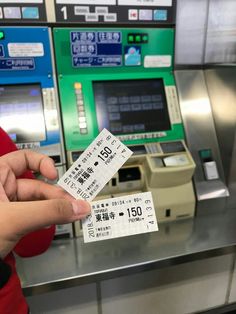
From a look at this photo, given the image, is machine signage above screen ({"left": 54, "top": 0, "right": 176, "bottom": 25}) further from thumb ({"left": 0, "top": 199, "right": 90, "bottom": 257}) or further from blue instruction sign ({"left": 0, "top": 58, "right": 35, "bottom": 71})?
thumb ({"left": 0, "top": 199, "right": 90, "bottom": 257})

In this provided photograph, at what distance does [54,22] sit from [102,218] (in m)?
1.00

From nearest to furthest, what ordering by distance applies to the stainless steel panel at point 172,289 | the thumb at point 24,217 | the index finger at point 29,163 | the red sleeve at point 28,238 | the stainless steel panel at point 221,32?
the thumb at point 24,217, the index finger at point 29,163, the red sleeve at point 28,238, the stainless steel panel at point 172,289, the stainless steel panel at point 221,32

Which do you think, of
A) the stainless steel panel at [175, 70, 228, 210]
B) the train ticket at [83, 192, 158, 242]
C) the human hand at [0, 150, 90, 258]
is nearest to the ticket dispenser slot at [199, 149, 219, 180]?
the stainless steel panel at [175, 70, 228, 210]

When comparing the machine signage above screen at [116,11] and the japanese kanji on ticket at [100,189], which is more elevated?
the machine signage above screen at [116,11]

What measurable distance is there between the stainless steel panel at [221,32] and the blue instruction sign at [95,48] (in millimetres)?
487

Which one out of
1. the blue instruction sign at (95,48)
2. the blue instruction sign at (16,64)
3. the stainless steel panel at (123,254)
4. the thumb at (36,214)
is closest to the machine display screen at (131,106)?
the blue instruction sign at (95,48)

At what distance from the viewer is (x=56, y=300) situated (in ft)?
4.09

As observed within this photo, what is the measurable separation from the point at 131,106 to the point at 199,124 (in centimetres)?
36

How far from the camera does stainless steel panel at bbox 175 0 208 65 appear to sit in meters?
1.47

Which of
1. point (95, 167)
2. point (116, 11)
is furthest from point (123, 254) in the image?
point (116, 11)

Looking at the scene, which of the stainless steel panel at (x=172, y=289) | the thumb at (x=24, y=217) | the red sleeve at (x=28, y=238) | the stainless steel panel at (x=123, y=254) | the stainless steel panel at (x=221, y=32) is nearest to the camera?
the thumb at (x=24, y=217)

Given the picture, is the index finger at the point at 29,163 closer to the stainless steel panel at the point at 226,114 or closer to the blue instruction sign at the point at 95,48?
the blue instruction sign at the point at 95,48

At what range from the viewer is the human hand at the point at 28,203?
21.2 inches

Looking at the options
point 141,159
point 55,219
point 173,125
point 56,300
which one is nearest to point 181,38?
point 173,125
